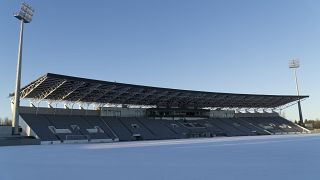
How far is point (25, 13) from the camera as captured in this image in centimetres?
4528

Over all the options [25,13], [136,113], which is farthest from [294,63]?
[25,13]

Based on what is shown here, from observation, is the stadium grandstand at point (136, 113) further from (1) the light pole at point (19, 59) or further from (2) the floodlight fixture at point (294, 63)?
(2) the floodlight fixture at point (294, 63)

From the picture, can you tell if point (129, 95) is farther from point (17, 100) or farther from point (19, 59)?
point (17, 100)

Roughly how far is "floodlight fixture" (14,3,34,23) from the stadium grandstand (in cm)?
919

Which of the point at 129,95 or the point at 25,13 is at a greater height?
the point at 25,13

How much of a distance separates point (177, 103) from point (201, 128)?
27.6 feet

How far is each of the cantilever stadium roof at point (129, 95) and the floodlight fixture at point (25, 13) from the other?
9.21m

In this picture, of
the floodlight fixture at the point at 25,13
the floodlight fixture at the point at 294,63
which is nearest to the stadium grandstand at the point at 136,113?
the floodlight fixture at the point at 25,13

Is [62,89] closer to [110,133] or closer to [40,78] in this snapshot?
[40,78]

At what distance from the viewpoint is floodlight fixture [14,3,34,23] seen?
44656mm

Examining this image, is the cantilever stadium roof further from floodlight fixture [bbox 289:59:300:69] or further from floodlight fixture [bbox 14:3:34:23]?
floodlight fixture [bbox 289:59:300:69]

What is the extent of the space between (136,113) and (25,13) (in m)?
34.1

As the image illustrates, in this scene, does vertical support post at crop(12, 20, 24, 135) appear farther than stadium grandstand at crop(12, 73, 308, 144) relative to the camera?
No

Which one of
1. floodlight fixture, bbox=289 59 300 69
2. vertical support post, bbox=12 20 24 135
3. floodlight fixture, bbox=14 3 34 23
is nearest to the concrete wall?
vertical support post, bbox=12 20 24 135
